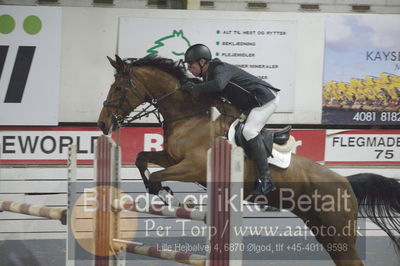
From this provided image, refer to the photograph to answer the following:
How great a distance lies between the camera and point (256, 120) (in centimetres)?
457

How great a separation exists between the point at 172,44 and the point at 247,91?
4.83 ft

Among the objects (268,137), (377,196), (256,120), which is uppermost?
(256,120)

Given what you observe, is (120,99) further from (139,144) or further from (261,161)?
(139,144)

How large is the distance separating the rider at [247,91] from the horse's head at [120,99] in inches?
15.2

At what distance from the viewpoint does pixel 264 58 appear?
19.7 feet

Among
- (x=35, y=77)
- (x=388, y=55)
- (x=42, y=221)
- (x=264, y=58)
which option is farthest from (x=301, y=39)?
(x=42, y=221)

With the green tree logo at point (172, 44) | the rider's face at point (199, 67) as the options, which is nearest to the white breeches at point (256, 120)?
the rider's face at point (199, 67)

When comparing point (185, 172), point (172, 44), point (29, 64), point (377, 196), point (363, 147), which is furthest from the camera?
point (363, 147)

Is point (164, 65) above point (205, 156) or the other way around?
above

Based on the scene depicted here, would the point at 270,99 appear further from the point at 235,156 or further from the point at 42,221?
the point at 42,221

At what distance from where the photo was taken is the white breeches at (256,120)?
4539 millimetres

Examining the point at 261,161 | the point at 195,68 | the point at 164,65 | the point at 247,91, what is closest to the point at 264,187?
the point at 261,161

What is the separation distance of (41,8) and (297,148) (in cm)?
264

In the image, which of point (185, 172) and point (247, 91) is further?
point (247, 91)
